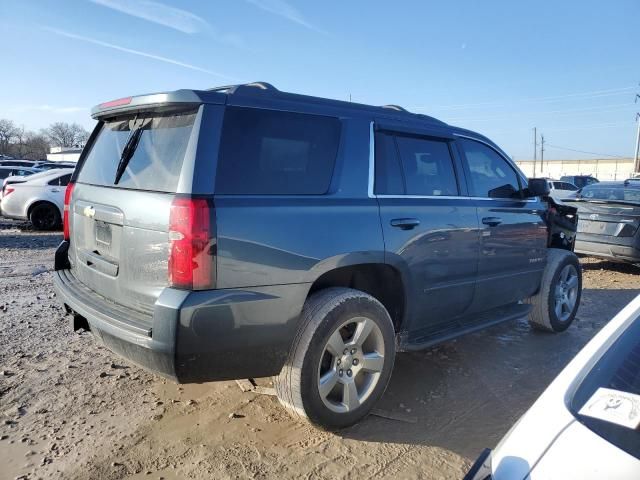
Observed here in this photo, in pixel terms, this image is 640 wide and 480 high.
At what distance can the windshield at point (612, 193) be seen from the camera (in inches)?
324

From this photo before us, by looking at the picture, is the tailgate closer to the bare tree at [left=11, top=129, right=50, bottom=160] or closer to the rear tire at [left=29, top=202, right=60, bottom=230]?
the rear tire at [left=29, top=202, right=60, bottom=230]

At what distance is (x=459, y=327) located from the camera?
3920 millimetres

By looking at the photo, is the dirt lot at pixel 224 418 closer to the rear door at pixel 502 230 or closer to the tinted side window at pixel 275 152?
the rear door at pixel 502 230

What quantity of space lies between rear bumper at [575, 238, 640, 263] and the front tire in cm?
606

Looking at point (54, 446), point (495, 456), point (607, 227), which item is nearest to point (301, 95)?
point (495, 456)

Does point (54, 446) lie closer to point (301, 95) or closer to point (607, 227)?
point (301, 95)

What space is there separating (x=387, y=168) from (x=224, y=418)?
6.69ft

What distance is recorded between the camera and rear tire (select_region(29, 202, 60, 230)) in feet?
40.2

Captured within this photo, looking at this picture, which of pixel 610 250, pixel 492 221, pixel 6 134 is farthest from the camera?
pixel 6 134

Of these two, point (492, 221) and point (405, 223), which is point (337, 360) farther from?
point (492, 221)

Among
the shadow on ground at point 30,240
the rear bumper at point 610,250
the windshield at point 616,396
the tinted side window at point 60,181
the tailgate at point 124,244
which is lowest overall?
the shadow on ground at point 30,240

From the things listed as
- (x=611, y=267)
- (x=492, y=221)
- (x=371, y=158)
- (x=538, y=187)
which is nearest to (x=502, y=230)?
(x=492, y=221)

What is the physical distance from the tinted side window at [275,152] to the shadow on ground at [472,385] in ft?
5.33

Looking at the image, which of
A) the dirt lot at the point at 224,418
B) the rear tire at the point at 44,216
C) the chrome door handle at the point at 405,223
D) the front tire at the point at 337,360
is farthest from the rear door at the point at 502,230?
the rear tire at the point at 44,216
